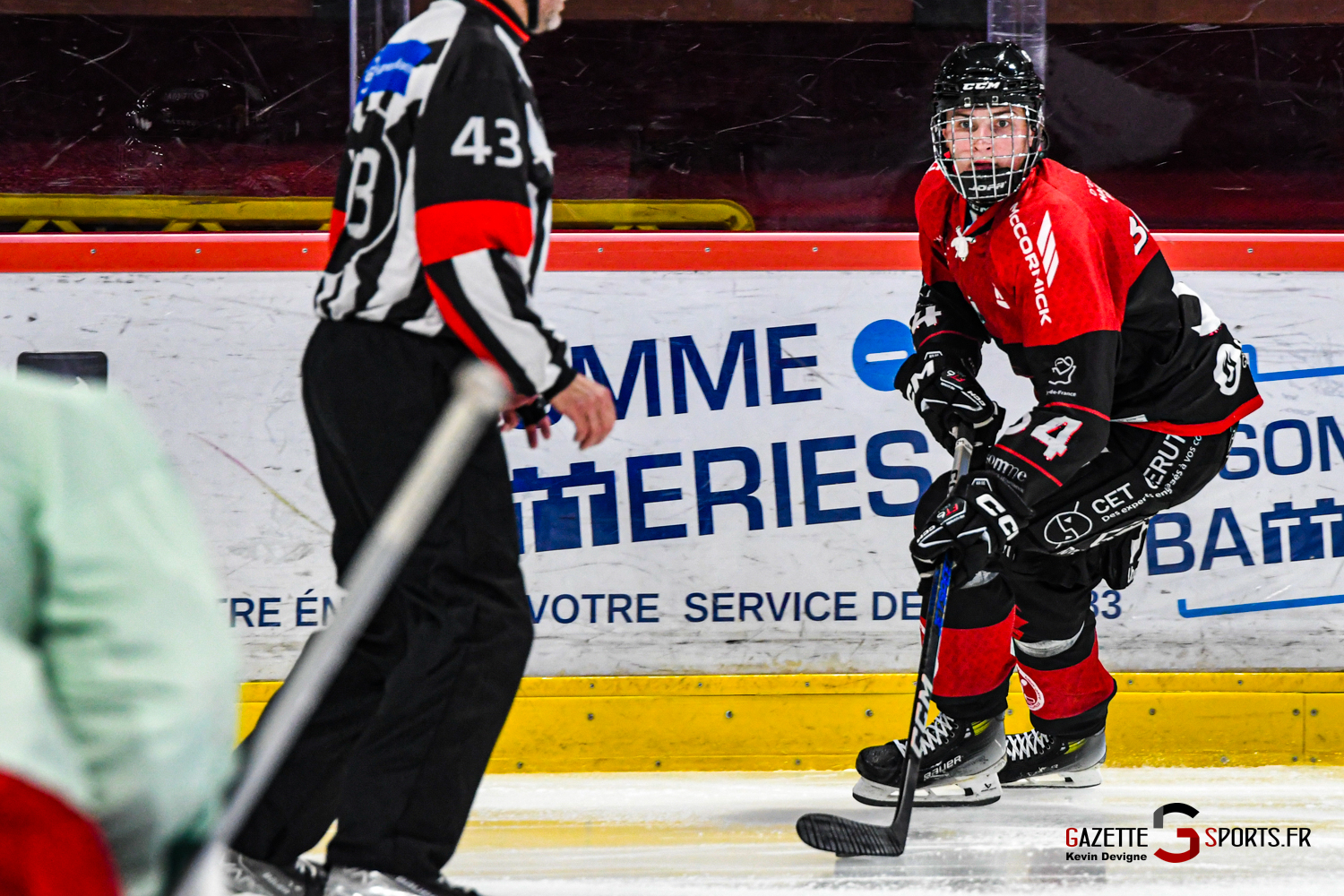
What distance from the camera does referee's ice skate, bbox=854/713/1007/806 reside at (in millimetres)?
2652

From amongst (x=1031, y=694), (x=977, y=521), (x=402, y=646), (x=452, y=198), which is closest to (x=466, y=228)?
(x=452, y=198)

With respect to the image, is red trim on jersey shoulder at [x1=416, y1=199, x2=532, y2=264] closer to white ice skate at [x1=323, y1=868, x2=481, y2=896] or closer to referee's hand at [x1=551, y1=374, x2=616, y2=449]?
referee's hand at [x1=551, y1=374, x2=616, y2=449]

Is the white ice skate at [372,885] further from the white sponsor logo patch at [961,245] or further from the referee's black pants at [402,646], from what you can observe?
the white sponsor logo patch at [961,245]

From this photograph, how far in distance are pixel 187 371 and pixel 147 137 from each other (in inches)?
56.6

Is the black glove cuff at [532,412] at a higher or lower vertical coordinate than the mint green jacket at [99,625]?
lower

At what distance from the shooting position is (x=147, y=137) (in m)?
4.18

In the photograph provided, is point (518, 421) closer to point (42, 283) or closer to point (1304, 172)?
point (42, 283)

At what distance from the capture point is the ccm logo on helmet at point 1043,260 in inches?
93.0

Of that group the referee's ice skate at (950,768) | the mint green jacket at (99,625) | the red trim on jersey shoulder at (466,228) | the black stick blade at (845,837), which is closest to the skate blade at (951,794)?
the referee's ice skate at (950,768)

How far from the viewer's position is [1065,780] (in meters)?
2.83

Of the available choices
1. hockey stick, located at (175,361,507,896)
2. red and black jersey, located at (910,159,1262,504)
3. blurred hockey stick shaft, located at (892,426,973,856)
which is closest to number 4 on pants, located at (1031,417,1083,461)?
red and black jersey, located at (910,159,1262,504)

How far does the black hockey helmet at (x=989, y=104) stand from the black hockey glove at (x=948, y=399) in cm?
31

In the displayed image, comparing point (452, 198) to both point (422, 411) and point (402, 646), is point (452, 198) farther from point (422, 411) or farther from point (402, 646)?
point (402, 646)

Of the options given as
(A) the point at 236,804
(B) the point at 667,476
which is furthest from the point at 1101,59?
(A) the point at 236,804
